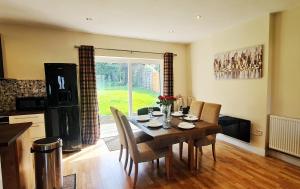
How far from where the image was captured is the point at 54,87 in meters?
3.25

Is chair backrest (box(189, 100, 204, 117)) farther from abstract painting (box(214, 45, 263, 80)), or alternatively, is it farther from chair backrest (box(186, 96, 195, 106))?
chair backrest (box(186, 96, 195, 106))

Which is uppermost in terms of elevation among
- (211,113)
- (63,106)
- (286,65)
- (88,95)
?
(286,65)

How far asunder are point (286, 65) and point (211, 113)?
1453 millimetres

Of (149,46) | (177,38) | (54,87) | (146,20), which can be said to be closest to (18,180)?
(54,87)

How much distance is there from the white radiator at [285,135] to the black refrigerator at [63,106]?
3.57 metres

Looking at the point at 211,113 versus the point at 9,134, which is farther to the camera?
the point at 211,113

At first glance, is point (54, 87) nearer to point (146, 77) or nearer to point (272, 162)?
point (146, 77)

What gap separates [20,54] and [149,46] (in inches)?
110


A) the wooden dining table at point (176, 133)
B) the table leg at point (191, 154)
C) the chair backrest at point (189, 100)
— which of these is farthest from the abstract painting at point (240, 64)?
the table leg at point (191, 154)

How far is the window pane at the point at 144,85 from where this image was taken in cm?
464

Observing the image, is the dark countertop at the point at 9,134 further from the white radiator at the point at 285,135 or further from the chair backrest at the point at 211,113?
the white radiator at the point at 285,135

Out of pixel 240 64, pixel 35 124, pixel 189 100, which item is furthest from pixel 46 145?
pixel 189 100

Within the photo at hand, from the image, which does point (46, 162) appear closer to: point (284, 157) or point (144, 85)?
point (144, 85)

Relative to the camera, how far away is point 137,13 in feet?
9.33
